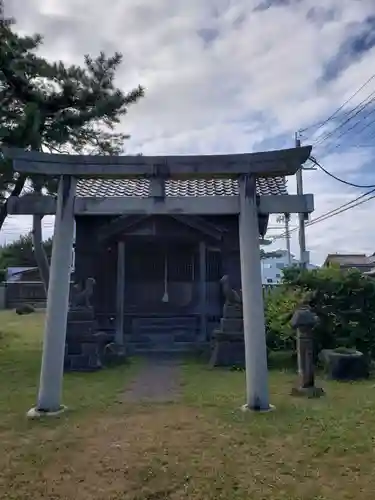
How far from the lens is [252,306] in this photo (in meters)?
5.25

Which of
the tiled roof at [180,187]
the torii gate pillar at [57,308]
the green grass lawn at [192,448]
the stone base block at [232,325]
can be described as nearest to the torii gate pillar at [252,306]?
the green grass lawn at [192,448]

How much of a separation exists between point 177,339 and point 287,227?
1971 centimetres

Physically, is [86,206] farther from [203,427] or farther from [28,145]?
[28,145]

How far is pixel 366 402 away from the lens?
5.50m

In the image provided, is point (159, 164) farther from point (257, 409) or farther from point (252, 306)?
point (257, 409)

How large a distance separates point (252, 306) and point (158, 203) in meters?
1.62

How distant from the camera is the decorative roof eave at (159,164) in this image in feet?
17.6

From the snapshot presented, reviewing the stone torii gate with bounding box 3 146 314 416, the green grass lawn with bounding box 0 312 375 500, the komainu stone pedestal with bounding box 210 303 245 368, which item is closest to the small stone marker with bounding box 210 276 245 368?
the komainu stone pedestal with bounding box 210 303 245 368

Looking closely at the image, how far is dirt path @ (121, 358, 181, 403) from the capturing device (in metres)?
6.03

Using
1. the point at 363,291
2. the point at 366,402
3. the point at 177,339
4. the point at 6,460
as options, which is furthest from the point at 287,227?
the point at 6,460

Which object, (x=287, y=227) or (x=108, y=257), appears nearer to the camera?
(x=108, y=257)

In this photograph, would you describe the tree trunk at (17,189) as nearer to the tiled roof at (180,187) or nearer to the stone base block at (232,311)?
the tiled roof at (180,187)

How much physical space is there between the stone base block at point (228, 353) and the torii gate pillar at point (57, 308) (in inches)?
151

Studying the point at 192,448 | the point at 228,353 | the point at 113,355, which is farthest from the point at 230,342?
the point at 192,448
